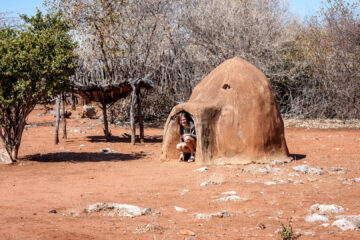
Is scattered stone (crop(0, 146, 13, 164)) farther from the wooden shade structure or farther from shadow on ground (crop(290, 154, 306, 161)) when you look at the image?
shadow on ground (crop(290, 154, 306, 161))

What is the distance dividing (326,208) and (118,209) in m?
2.51

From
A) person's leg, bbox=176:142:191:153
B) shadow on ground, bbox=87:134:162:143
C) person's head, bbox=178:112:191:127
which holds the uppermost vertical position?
person's head, bbox=178:112:191:127

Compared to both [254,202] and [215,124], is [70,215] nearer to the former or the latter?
[254,202]

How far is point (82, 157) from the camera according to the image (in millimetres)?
10922

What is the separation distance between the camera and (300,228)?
4535mm

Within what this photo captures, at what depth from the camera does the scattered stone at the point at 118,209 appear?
5105 millimetres

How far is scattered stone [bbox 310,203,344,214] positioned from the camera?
5.17 m

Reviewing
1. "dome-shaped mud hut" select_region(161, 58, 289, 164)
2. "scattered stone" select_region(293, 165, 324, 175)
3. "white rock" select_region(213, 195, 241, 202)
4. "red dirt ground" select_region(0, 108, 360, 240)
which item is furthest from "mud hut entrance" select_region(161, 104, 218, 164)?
"white rock" select_region(213, 195, 241, 202)

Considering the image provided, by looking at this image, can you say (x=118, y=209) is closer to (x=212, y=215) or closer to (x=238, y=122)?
(x=212, y=215)

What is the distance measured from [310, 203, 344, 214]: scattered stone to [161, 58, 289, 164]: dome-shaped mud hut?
354cm

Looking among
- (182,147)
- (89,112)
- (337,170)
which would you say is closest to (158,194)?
(182,147)

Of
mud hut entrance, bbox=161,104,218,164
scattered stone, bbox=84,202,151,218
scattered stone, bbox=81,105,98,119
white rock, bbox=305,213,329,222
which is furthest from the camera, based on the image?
scattered stone, bbox=81,105,98,119

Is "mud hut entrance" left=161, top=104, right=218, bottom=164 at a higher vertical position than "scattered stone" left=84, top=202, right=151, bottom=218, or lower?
higher

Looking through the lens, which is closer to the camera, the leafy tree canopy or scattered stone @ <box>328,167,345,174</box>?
scattered stone @ <box>328,167,345,174</box>
